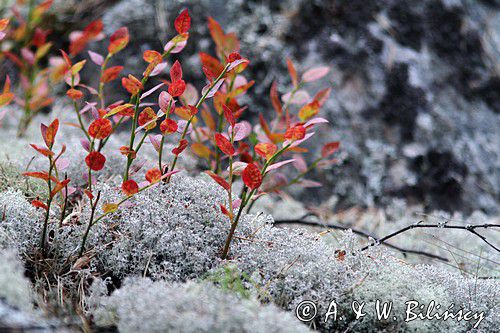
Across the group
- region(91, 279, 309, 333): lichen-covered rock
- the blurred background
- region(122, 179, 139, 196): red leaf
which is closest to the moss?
region(122, 179, 139, 196): red leaf

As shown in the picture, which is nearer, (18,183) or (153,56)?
(153,56)

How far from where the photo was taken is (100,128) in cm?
122

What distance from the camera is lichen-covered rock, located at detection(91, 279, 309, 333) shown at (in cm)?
88

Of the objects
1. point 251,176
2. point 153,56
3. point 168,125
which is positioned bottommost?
point 251,176

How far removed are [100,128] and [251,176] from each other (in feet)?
1.37

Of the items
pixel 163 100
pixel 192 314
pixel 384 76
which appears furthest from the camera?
pixel 384 76

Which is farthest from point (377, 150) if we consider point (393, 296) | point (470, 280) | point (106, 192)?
point (106, 192)

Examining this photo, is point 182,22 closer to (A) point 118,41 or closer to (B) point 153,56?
(B) point 153,56

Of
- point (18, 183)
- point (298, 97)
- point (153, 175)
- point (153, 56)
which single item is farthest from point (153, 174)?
point (298, 97)

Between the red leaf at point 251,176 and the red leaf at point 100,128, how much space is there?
38cm

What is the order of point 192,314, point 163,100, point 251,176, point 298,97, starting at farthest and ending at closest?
1. point 298,97
2. point 163,100
3. point 251,176
4. point 192,314

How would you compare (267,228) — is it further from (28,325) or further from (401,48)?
(401,48)

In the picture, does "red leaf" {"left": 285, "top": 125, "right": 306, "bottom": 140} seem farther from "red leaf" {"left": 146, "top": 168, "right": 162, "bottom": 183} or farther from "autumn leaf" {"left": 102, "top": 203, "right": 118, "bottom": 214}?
"autumn leaf" {"left": 102, "top": 203, "right": 118, "bottom": 214}

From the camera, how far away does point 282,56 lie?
261cm
